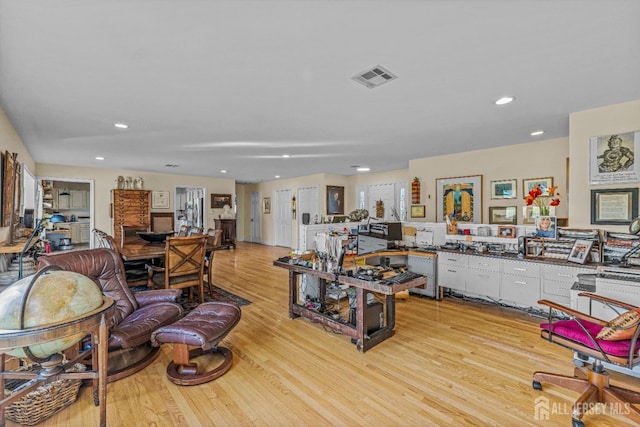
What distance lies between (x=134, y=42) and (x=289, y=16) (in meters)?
1.04

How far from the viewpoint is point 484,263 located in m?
3.85

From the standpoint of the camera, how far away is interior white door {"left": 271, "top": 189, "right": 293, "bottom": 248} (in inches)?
384

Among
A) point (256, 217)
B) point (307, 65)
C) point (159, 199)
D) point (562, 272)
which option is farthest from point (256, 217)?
point (562, 272)

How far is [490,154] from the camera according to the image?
501 centimetres

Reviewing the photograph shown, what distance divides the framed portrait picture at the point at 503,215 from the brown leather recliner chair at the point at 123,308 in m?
4.96

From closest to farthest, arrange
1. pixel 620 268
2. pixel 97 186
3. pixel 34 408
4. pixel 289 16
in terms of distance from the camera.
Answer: pixel 289 16
pixel 34 408
pixel 620 268
pixel 97 186

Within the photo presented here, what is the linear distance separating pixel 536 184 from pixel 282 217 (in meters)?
7.27

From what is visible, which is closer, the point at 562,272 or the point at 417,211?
the point at 562,272

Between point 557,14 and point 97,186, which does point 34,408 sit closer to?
point 557,14

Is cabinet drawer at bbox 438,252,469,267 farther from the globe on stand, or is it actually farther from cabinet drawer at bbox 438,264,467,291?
the globe on stand

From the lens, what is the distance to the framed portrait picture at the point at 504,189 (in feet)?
15.6

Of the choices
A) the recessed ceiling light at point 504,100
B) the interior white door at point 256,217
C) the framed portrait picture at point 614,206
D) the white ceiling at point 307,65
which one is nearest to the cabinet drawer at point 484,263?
the framed portrait picture at point 614,206

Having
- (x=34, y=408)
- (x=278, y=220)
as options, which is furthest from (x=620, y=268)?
(x=278, y=220)

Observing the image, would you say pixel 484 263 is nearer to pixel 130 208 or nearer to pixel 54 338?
pixel 54 338
